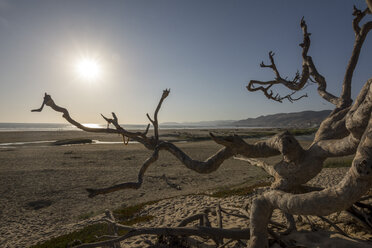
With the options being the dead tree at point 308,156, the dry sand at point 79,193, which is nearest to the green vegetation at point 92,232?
the dry sand at point 79,193

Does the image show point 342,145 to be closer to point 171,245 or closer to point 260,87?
point 171,245

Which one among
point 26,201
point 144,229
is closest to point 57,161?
point 26,201

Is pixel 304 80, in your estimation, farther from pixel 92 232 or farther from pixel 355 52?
pixel 92 232

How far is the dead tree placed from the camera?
2.06 metres

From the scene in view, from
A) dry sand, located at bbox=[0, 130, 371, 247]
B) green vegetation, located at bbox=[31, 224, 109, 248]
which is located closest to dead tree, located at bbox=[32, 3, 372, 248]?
dry sand, located at bbox=[0, 130, 371, 247]

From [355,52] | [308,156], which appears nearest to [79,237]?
[308,156]

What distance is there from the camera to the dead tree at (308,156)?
206 cm

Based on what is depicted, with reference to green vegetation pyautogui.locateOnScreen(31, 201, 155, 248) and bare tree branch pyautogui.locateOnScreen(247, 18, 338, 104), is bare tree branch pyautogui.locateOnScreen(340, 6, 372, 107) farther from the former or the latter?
green vegetation pyautogui.locateOnScreen(31, 201, 155, 248)

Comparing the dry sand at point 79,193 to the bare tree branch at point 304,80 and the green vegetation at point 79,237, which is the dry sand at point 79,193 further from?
the bare tree branch at point 304,80

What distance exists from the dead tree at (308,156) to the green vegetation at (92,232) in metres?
4.65

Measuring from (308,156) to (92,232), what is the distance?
323 inches

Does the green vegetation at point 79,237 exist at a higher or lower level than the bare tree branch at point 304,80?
lower

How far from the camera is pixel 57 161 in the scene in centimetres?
2356

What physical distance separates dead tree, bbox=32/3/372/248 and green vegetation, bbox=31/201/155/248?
4.65m
